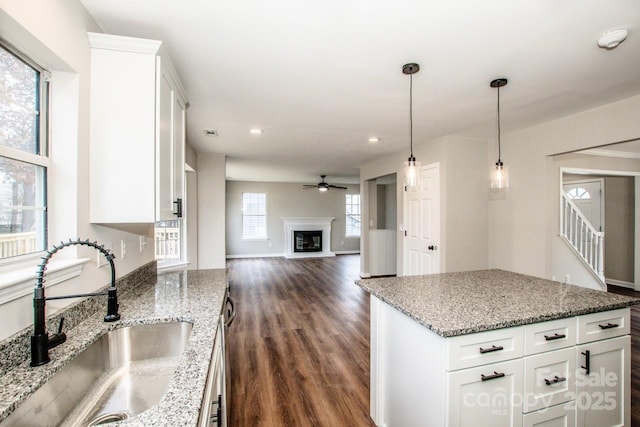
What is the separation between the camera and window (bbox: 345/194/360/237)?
33.5 ft

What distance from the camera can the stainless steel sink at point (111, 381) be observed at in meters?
0.95

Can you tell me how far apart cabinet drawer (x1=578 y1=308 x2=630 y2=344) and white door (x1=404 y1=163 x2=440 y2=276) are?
2282 millimetres

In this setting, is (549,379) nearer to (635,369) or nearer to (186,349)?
(186,349)

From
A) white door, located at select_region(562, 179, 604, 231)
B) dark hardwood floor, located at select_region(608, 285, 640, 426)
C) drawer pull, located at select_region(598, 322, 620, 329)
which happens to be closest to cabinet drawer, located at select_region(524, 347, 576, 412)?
drawer pull, located at select_region(598, 322, 620, 329)

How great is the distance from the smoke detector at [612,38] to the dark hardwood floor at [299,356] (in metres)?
2.83

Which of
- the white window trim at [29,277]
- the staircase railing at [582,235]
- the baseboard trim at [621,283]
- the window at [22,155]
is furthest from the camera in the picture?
the baseboard trim at [621,283]

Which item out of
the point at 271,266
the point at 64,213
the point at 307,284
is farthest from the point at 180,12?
the point at 271,266

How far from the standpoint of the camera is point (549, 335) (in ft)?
4.98

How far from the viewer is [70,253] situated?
1355 millimetres

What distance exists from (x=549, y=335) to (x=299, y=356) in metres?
2.10

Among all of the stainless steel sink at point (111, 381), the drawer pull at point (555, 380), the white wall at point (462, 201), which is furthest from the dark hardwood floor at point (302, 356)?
the white wall at point (462, 201)

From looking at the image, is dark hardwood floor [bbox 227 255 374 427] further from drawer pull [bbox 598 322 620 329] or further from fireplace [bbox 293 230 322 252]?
fireplace [bbox 293 230 322 252]

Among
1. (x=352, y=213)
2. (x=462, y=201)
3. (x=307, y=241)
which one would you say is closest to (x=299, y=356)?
(x=462, y=201)

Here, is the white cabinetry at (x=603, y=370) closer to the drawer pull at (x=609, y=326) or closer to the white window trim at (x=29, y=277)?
the drawer pull at (x=609, y=326)
